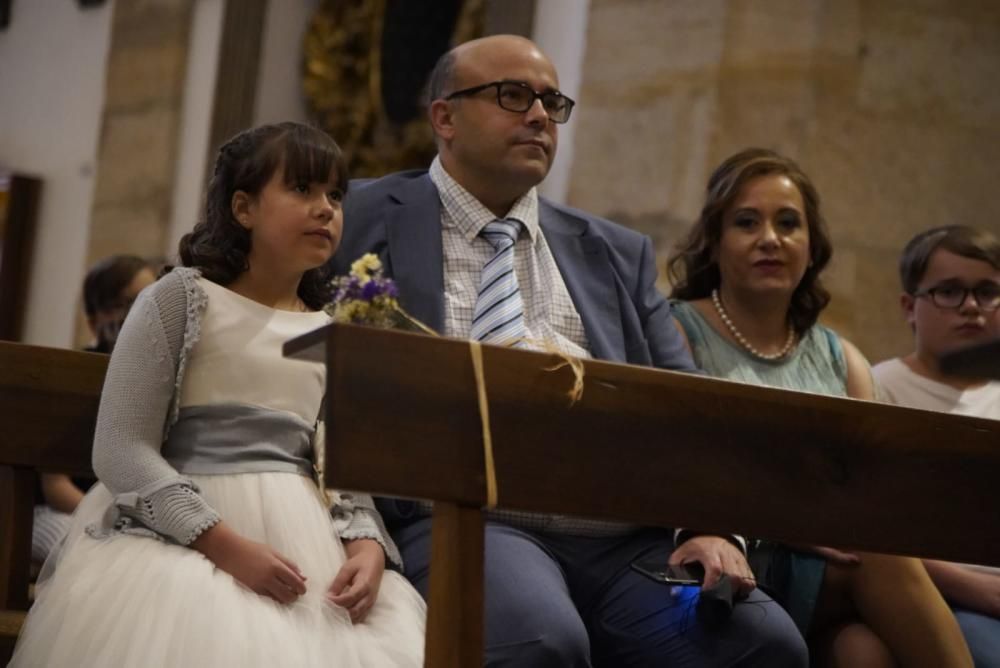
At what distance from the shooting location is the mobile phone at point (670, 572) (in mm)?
2842

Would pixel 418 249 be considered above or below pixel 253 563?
above

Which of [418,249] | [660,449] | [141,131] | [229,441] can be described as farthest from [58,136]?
[660,449]

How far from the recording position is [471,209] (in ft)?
11.2

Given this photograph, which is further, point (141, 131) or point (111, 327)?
point (141, 131)

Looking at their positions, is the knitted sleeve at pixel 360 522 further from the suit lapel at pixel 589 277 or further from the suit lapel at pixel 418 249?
the suit lapel at pixel 589 277

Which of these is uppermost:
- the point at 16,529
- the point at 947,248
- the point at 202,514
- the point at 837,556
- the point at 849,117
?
the point at 849,117

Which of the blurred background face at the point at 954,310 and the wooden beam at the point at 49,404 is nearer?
the wooden beam at the point at 49,404

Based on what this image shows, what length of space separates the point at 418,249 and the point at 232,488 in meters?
0.82

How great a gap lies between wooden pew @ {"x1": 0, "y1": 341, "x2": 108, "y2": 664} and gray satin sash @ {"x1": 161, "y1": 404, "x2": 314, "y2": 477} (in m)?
0.35

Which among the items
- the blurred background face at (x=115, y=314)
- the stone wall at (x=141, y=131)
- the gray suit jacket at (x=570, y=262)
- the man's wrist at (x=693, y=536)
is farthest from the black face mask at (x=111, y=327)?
the stone wall at (x=141, y=131)

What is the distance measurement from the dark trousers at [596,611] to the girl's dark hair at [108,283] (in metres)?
2.05

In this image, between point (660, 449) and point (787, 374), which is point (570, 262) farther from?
point (660, 449)

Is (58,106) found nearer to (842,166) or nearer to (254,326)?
(842,166)

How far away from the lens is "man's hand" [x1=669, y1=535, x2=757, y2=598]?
292 cm
